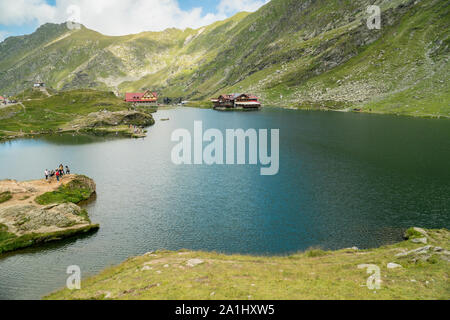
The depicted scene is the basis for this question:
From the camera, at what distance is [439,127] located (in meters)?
120

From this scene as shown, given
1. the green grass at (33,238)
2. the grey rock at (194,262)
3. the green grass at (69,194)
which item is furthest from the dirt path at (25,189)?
the grey rock at (194,262)

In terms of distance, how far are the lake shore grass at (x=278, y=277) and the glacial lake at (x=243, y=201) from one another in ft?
16.7

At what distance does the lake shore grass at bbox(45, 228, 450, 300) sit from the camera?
22641mm

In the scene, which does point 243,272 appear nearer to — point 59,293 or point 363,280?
point 363,280

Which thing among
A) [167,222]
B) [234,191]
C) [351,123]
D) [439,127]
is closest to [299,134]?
[351,123]

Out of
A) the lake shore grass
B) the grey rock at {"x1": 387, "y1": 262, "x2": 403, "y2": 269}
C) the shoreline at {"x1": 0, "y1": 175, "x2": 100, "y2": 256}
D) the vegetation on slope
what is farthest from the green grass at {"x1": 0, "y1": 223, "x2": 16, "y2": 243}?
the vegetation on slope

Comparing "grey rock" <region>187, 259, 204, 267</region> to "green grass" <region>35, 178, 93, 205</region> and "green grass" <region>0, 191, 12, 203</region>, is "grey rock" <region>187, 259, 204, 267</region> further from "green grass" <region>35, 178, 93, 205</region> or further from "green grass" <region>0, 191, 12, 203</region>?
"green grass" <region>0, 191, 12, 203</region>

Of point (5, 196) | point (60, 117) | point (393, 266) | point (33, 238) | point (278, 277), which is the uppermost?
point (60, 117)

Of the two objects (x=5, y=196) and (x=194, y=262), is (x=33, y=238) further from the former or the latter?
(x=194, y=262)

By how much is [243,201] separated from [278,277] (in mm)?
28185

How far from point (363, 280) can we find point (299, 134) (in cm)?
9927

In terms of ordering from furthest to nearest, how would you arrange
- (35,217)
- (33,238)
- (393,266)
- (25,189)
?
(25,189), (35,217), (33,238), (393,266)

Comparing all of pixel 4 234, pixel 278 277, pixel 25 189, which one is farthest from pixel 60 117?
pixel 278 277

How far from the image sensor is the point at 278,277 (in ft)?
88.6
